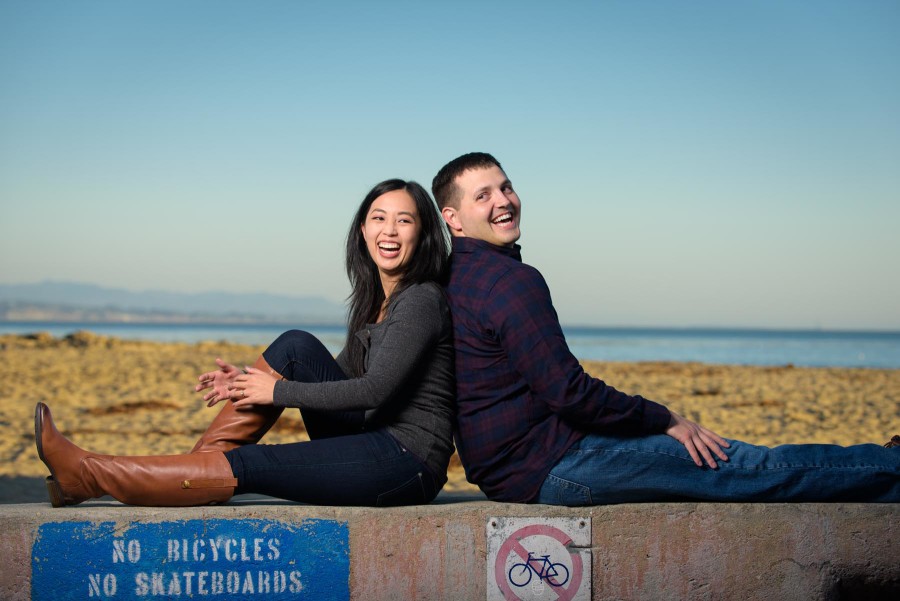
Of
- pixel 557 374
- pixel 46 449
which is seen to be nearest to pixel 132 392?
pixel 46 449

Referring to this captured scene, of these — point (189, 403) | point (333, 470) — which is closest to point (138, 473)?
point (333, 470)

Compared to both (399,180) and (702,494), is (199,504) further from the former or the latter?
(702,494)

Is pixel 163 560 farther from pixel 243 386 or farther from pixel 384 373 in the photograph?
pixel 384 373

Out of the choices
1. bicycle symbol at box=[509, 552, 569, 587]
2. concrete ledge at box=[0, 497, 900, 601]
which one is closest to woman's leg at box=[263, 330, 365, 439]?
concrete ledge at box=[0, 497, 900, 601]

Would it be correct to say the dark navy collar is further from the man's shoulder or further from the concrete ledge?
the concrete ledge

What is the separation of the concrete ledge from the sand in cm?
292

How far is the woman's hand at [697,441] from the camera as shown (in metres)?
2.84

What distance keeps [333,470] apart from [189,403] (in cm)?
787

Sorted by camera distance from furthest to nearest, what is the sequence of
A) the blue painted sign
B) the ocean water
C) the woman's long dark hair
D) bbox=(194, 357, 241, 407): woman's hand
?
the ocean water, the woman's long dark hair, bbox=(194, 357, 241, 407): woman's hand, the blue painted sign

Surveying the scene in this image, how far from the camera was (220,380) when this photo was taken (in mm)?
3033

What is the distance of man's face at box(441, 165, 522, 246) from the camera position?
3.02 m

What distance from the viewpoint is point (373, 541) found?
2.87m

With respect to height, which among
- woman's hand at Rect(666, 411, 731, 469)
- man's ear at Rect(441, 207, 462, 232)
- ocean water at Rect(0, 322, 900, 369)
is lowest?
ocean water at Rect(0, 322, 900, 369)

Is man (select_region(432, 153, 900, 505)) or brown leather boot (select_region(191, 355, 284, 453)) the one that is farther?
brown leather boot (select_region(191, 355, 284, 453))
